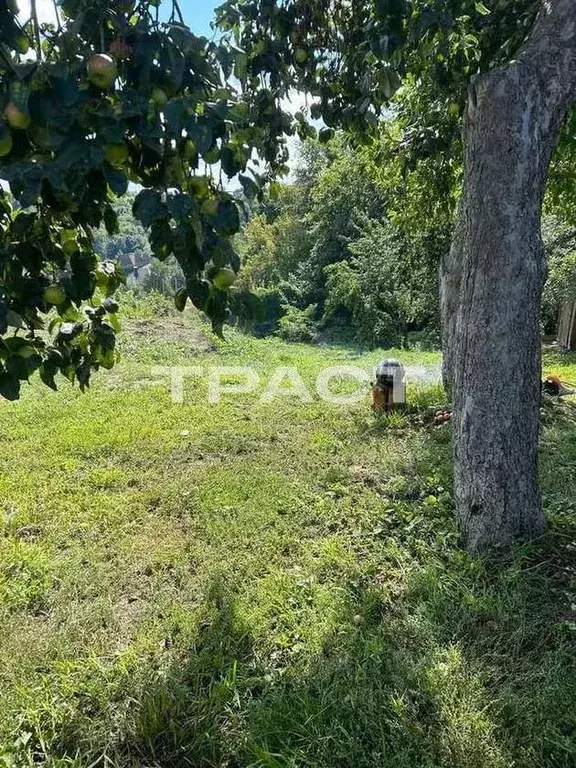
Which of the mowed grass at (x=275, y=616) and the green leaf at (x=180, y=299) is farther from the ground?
the green leaf at (x=180, y=299)

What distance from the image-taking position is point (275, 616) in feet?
7.23

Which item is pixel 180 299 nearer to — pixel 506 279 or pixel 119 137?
pixel 119 137

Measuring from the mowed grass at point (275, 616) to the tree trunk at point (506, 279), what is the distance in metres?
0.32

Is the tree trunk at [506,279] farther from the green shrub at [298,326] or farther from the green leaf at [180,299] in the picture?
the green shrub at [298,326]

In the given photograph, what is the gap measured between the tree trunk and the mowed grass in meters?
0.32

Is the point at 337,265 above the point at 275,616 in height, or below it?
above

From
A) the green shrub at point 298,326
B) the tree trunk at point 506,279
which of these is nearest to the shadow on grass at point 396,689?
the tree trunk at point 506,279

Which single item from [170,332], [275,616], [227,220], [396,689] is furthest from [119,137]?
[170,332]

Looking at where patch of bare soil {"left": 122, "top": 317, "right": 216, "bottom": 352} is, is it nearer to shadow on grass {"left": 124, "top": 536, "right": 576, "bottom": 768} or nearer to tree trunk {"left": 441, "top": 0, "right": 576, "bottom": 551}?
tree trunk {"left": 441, "top": 0, "right": 576, "bottom": 551}

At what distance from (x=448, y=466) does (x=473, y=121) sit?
84.5 inches

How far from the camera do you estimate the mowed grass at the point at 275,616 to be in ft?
5.35

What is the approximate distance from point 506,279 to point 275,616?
5.58ft

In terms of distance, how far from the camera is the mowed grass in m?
1.63

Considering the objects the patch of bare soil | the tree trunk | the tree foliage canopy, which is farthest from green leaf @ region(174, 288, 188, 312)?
the patch of bare soil
